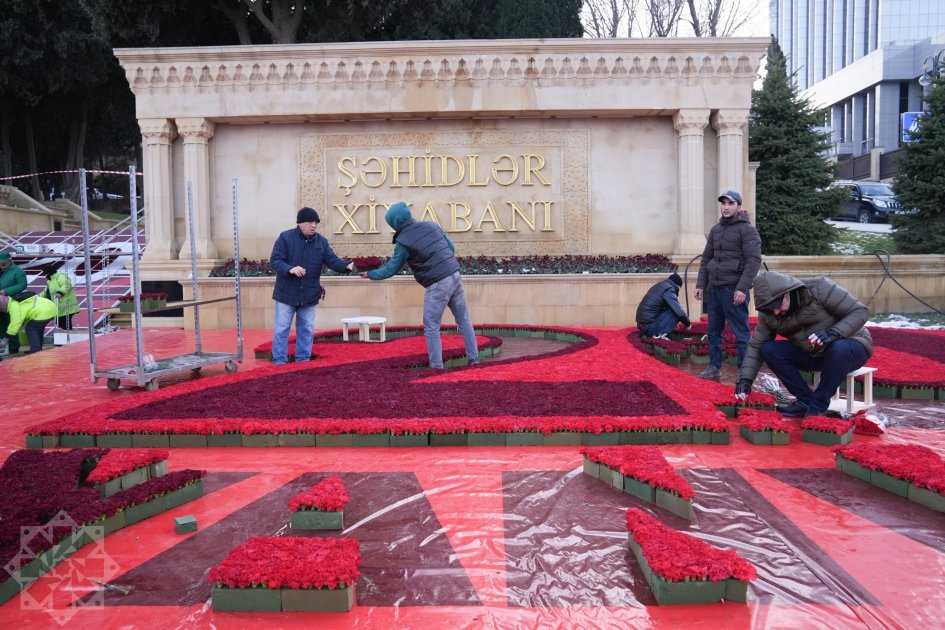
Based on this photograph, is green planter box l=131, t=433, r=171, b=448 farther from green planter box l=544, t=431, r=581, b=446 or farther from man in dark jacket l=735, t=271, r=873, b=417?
man in dark jacket l=735, t=271, r=873, b=417

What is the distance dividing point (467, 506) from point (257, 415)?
266 cm

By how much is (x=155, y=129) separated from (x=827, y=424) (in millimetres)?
13950

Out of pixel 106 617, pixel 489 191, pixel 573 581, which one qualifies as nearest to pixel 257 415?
pixel 106 617

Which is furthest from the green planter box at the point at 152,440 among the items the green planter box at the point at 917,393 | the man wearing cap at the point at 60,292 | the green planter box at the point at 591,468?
the man wearing cap at the point at 60,292

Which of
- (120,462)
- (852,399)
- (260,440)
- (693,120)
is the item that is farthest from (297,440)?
(693,120)

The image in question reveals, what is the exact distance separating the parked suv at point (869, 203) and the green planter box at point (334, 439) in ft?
99.5

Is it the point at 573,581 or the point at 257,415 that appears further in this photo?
the point at 257,415

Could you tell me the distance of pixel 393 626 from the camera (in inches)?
120

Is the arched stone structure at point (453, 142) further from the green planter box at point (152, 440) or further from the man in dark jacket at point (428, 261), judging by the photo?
the green planter box at point (152, 440)

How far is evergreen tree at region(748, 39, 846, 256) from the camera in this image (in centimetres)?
2128

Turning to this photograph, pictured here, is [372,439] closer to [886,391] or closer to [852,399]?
[852,399]

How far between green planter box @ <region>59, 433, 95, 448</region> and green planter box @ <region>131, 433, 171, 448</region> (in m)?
0.33

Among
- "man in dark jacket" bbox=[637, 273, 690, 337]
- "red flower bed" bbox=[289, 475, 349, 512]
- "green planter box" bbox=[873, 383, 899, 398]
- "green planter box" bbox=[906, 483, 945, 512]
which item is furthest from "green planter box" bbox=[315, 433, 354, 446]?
"man in dark jacket" bbox=[637, 273, 690, 337]

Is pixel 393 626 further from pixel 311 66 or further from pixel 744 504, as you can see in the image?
pixel 311 66
